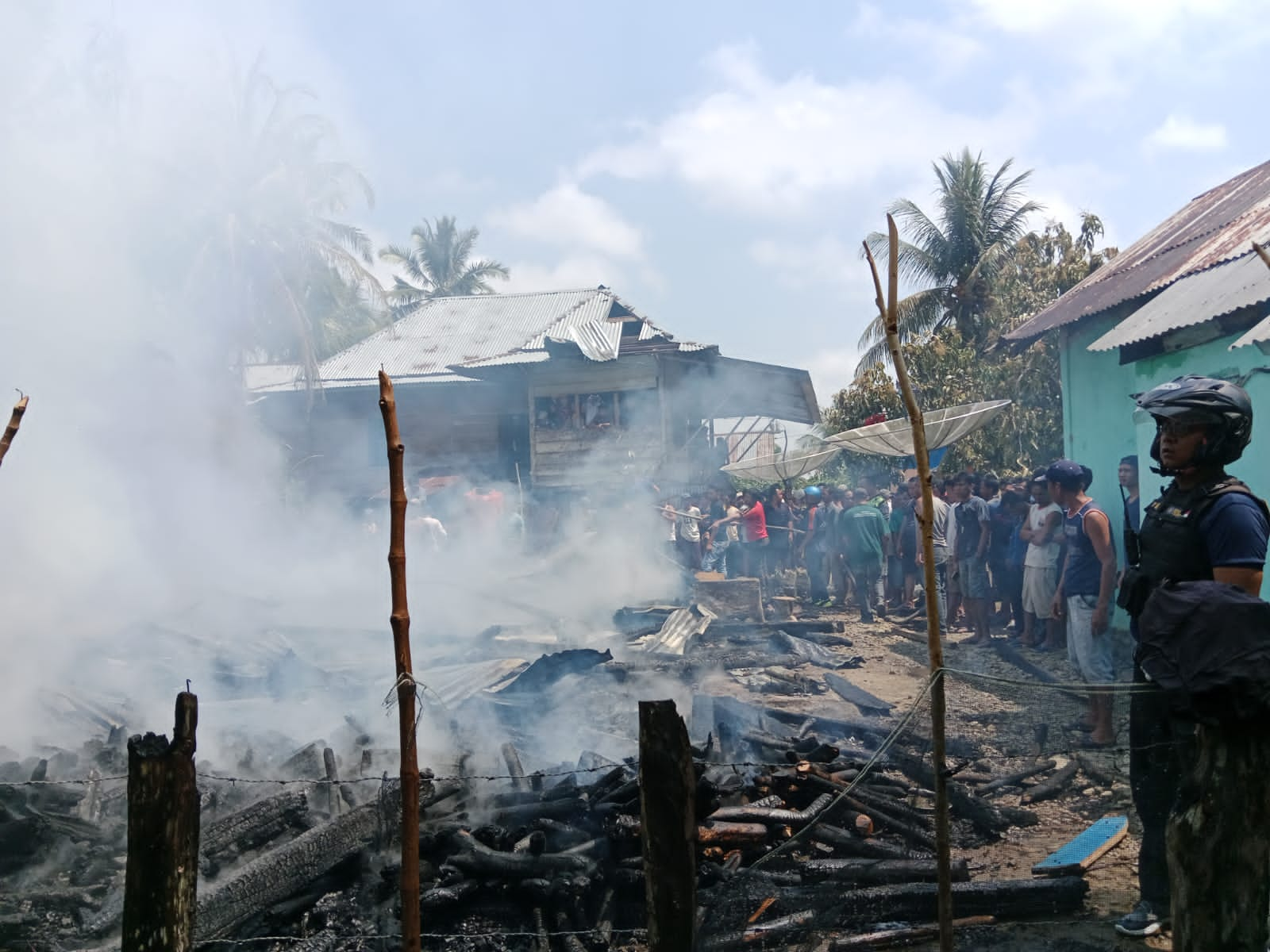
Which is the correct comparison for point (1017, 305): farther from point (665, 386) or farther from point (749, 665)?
point (749, 665)

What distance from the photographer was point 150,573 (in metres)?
13.1

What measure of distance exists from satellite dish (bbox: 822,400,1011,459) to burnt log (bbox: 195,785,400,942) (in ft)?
31.3

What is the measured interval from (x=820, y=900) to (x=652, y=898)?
1.55 metres

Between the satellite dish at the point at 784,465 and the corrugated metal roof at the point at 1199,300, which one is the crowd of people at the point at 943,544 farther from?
the corrugated metal roof at the point at 1199,300

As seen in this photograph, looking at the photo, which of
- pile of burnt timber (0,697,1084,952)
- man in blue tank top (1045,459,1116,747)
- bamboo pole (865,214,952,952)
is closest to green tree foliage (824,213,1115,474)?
man in blue tank top (1045,459,1116,747)

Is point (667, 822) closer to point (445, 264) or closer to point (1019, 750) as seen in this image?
point (1019, 750)

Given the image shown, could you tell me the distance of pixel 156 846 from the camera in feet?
9.86

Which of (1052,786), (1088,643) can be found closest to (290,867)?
(1052,786)

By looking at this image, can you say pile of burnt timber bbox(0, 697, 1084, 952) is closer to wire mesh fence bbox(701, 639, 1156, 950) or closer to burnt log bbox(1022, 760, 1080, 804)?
wire mesh fence bbox(701, 639, 1156, 950)

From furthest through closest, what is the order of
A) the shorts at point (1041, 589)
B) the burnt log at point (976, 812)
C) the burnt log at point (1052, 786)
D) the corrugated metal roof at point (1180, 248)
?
the corrugated metal roof at point (1180, 248) → the shorts at point (1041, 589) → the burnt log at point (1052, 786) → the burnt log at point (976, 812)

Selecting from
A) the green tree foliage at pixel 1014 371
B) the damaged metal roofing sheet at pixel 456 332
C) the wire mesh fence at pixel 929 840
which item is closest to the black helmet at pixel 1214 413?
the wire mesh fence at pixel 929 840

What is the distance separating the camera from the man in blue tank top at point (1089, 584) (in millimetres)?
6668

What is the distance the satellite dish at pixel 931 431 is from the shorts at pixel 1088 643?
547 cm

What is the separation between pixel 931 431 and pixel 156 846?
12.3 m
